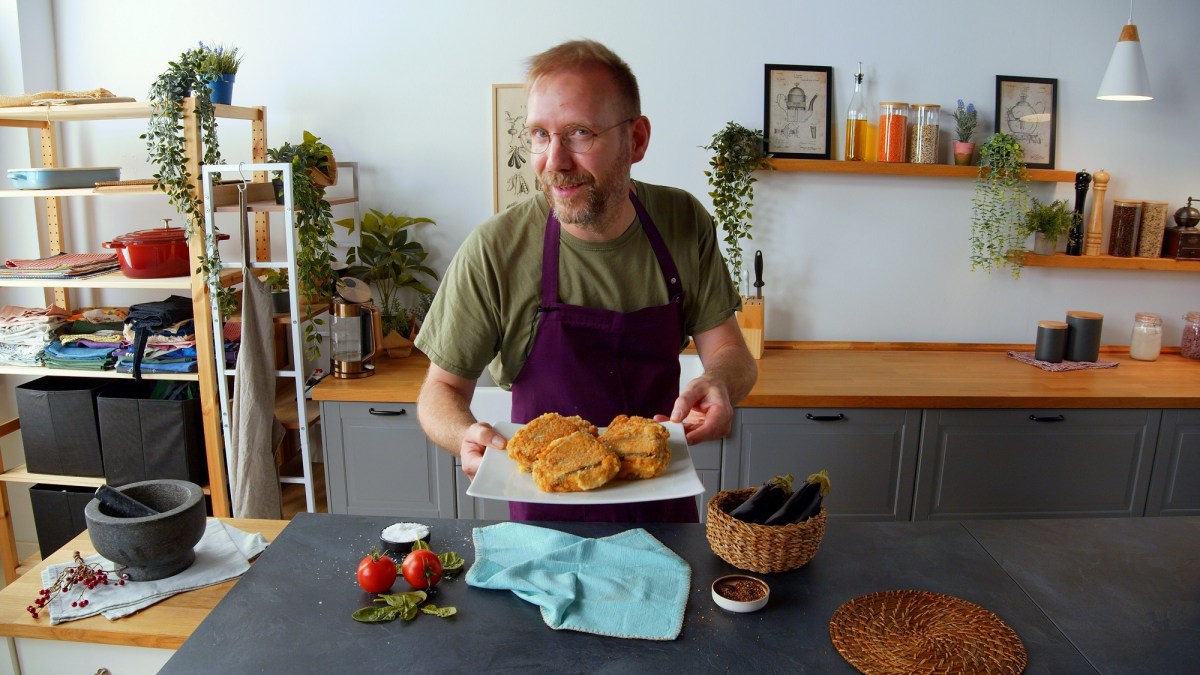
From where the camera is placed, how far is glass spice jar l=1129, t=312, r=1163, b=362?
3.49 metres

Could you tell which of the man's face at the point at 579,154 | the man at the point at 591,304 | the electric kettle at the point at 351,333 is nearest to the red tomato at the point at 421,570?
the man at the point at 591,304

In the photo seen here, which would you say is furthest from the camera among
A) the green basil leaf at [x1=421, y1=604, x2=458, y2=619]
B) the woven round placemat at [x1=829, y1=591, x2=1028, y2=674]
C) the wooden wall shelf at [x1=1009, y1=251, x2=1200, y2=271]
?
the wooden wall shelf at [x1=1009, y1=251, x2=1200, y2=271]

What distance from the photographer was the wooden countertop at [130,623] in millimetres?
1572

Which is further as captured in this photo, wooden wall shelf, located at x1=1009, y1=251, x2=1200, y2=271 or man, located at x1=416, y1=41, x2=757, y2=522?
wooden wall shelf, located at x1=1009, y1=251, x2=1200, y2=271

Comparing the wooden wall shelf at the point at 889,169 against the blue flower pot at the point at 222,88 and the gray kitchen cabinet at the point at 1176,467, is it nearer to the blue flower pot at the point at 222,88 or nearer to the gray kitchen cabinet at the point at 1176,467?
the gray kitchen cabinet at the point at 1176,467

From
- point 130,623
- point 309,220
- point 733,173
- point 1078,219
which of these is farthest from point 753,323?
point 130,623

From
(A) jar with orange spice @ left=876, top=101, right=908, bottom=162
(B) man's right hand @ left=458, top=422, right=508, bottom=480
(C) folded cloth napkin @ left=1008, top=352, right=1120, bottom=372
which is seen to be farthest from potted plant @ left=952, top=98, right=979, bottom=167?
(B) man's right hand @ left=458, top=422, right=508, bottom=480

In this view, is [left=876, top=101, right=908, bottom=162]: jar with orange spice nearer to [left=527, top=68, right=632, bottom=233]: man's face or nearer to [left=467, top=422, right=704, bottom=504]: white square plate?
[left=527, top=68, right=632, bottom=233]: man's face

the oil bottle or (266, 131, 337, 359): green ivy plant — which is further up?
the oil bottle

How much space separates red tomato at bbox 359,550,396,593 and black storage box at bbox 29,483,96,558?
7.76 ft

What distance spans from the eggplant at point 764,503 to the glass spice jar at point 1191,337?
2937mm

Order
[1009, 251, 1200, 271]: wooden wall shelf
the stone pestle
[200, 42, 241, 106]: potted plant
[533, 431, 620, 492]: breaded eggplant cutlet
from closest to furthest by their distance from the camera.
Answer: [533, 431, 620, 492]: breaded eggplant cutlet → the stone pestle → [200, 42, 241, 106]: potted plant → [1009, 251, 1200, 271]: wooden wall shelf

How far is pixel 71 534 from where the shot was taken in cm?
329

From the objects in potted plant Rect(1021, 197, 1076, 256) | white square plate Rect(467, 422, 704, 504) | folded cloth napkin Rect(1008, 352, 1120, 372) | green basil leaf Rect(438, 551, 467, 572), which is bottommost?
folded cloth napkin Rect(1008, 352, 1120, 372)
